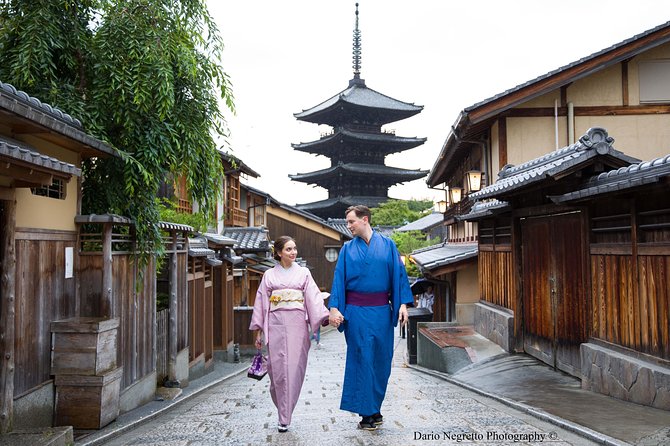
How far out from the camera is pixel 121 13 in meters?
7.54

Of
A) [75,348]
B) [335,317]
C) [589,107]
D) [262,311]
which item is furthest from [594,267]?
[589,107]

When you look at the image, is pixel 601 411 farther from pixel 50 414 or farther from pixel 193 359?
pixel 193 359

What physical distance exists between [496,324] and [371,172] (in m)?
32.9

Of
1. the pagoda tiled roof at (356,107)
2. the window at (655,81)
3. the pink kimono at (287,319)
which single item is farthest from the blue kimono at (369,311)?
the pagoda tiled roof at (356,107)

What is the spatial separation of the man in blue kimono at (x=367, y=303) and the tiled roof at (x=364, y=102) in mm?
37037

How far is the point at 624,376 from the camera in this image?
637cm

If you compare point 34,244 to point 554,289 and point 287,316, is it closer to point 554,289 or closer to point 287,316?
point 287,316

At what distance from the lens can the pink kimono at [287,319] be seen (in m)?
5.84

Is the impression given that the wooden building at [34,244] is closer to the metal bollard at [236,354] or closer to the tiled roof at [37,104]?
the tiled roof at [37,104]

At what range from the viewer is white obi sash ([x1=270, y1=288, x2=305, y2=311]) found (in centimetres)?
594

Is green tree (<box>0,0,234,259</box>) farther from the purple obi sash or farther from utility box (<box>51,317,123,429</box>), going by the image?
the purple obi sash

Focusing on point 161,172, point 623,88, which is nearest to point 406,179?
point 623,88

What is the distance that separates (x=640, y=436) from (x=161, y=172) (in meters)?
5.93

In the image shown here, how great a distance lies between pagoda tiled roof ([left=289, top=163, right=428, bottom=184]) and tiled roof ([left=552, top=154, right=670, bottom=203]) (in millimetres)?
36216
